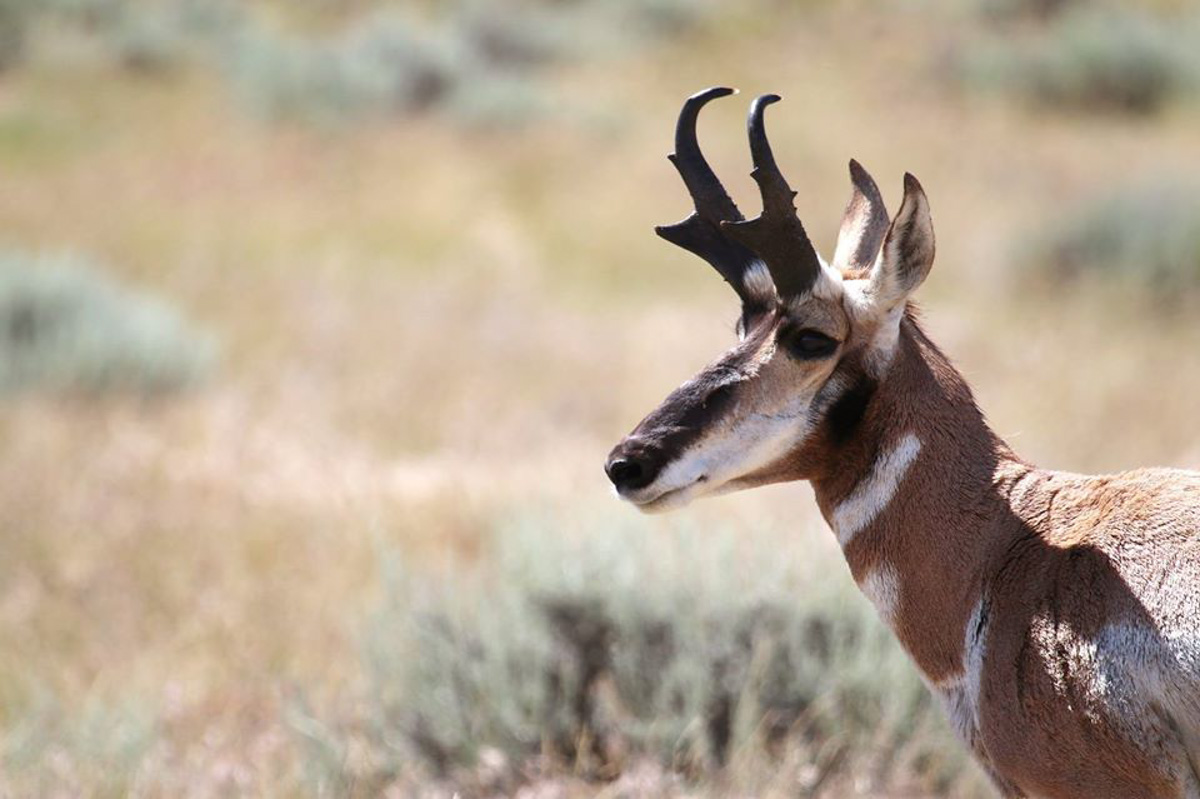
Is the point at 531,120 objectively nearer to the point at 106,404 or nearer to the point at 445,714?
the point at 106,404

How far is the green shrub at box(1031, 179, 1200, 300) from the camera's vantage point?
472 inches

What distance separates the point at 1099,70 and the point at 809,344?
61.6 ft

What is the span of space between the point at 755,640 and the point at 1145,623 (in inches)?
90.6

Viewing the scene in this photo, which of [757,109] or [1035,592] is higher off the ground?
[757,109]

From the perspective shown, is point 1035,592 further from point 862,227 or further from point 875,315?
point 862,227

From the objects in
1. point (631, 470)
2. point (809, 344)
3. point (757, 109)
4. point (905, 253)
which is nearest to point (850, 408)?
point (809, 344)

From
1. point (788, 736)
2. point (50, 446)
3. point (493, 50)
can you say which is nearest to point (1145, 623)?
point (788, 736)

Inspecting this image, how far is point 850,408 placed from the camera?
2.77 m

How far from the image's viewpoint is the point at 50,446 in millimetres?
7484

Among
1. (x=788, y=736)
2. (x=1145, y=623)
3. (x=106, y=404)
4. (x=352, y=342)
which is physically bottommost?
(x=106, y=404)

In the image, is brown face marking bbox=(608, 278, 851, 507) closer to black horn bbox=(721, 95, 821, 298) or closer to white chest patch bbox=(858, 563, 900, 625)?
black horn bbox=(721, 95, 821, 298)

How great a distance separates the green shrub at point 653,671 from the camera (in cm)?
438

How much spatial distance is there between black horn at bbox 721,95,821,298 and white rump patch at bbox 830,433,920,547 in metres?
0.36

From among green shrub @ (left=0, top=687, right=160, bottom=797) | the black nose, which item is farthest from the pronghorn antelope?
green shrub @ (left=0, top=687, right=160, bottom=797)
